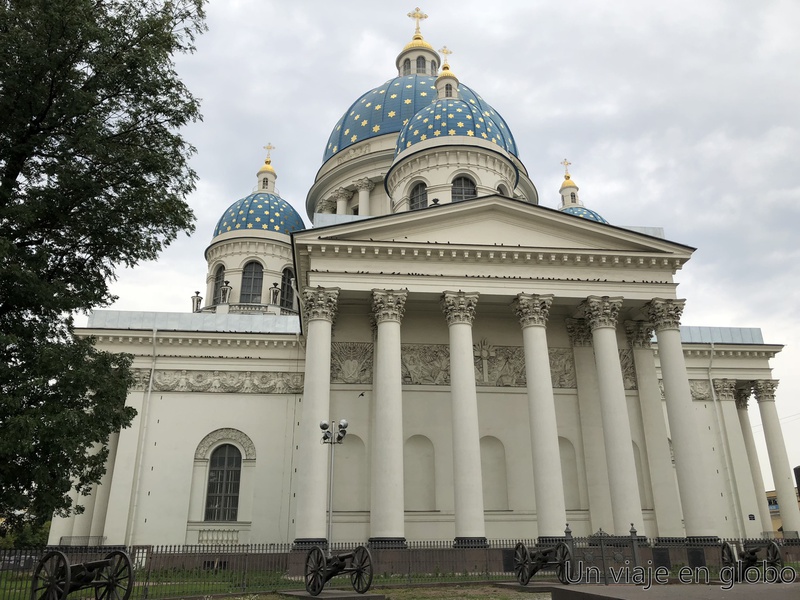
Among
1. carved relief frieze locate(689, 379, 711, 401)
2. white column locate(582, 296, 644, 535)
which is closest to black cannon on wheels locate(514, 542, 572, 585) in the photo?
white column locate(582, 296, 644, 535)

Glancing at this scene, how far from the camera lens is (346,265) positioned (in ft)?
64.2

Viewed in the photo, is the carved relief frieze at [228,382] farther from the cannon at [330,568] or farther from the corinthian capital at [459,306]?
the cannon at [330,568]

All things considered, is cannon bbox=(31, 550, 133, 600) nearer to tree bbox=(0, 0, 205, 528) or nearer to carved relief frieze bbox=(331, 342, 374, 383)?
tree bbox=(0, 0, 205, 528)

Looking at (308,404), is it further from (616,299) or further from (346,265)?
(616,299)

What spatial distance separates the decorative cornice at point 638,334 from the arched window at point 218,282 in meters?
Answer: 20.5

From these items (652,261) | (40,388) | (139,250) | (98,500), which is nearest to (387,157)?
(652,261)

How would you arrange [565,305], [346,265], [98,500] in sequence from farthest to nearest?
[98,500] < [565,305] < [346,265]

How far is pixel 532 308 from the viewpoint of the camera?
64.3 feet

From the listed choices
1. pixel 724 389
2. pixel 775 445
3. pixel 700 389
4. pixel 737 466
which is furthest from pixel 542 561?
pixel 775 445

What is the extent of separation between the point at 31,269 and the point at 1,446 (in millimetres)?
2821

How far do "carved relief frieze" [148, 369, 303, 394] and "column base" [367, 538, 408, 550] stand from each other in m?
9.52

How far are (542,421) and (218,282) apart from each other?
21482 mm

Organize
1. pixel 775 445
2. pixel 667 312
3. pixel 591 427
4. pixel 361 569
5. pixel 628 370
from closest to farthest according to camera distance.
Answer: pixel 361 569
pixel 667 312
pixel 591 427
pixel 628 370
pixel 775 445

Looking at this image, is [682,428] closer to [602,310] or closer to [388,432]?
[602,310]
